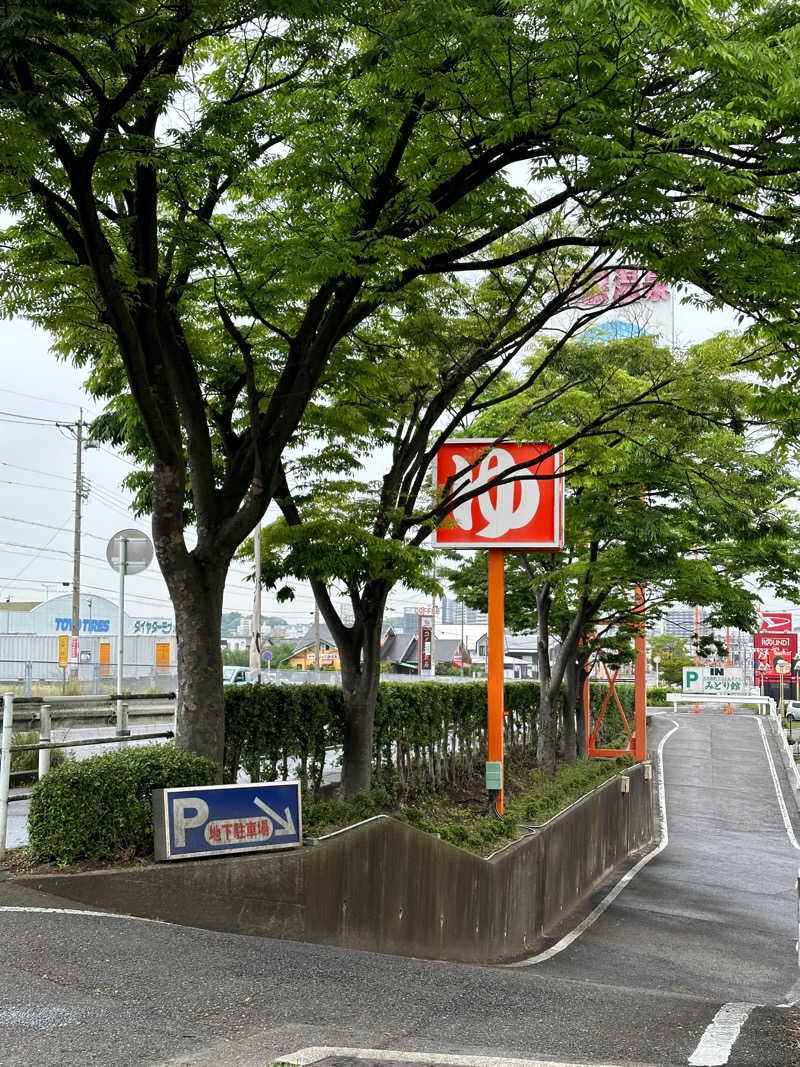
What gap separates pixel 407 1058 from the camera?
5289 millimetres

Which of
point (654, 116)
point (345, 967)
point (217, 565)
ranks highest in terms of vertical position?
point (654, 116)

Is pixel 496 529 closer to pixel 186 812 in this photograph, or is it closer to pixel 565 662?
pixel 565 662

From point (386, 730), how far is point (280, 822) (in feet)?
27.8

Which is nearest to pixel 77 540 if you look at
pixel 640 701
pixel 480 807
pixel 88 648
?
pixel 88 648

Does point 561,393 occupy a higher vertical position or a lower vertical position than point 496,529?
higher

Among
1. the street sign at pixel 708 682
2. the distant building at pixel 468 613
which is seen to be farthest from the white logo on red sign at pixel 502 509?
the street sign at pixel 708 682

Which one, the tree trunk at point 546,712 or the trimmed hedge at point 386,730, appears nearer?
the trimmed hedge at point 386,730

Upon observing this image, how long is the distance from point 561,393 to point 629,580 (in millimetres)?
7962

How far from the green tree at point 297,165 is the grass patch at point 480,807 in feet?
7.81

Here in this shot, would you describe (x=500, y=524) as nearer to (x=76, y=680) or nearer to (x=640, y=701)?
(x=640, y=701)

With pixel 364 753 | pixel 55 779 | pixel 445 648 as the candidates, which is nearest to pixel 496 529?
pixel 364 753

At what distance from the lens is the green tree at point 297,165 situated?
753 cm

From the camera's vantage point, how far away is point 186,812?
7.97m

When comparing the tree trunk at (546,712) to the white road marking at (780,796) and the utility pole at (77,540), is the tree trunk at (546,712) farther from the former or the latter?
the utility pole at (77,540)
